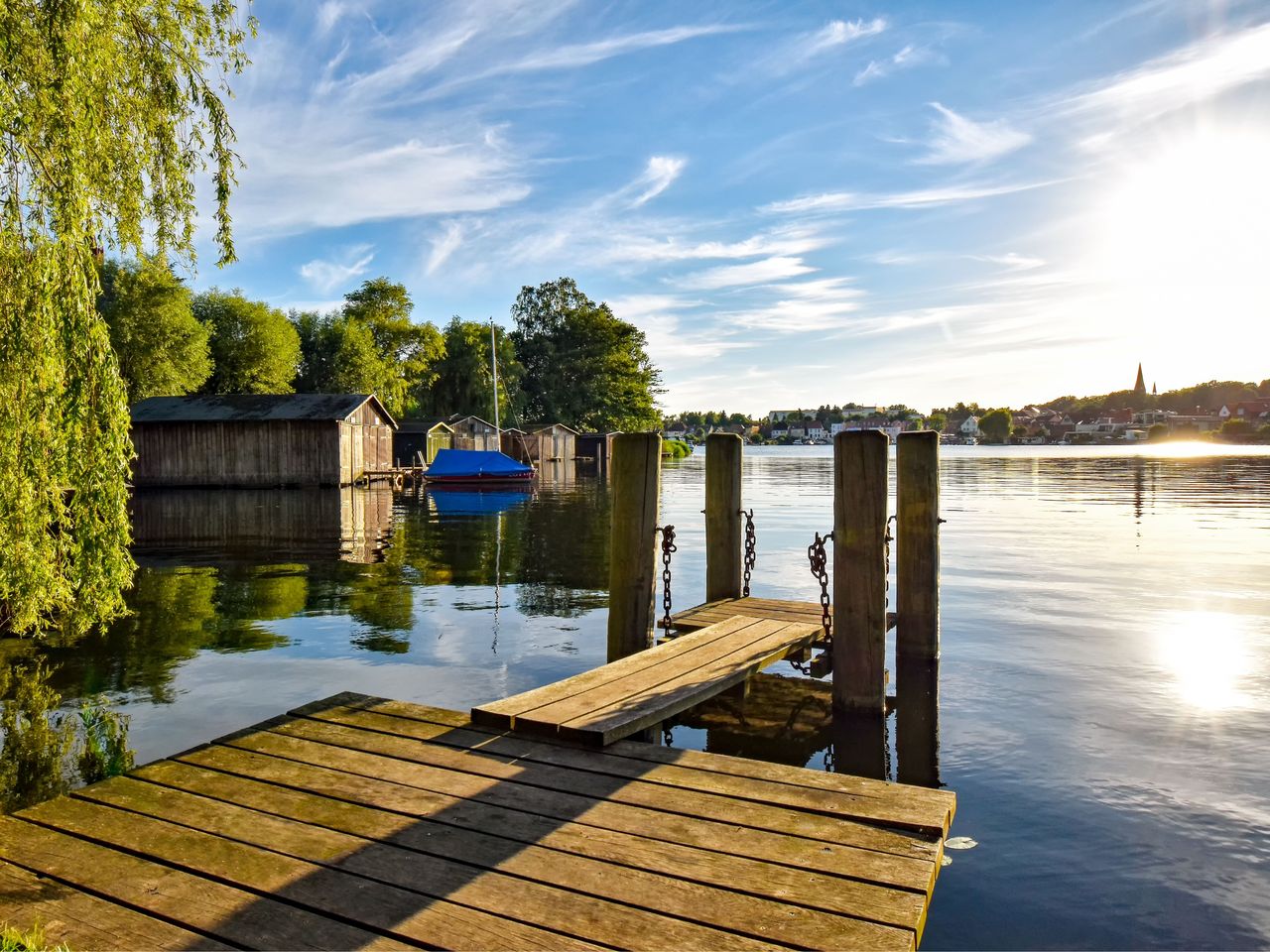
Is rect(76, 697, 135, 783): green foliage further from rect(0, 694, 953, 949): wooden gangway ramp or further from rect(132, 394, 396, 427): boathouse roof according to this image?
rect(132, 394, 396, 427): boathouse roof

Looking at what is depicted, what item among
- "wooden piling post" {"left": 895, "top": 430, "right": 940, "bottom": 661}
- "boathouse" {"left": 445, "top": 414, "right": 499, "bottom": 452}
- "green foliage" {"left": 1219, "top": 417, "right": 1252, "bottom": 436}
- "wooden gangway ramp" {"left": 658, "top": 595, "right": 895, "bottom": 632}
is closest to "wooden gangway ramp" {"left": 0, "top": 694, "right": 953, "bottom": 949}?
"wooden gangway ramp" {"left": 658, "top": 595, "right": 895, "bottom": 632}

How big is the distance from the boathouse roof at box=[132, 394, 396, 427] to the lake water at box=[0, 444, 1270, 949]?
2187 centimetres

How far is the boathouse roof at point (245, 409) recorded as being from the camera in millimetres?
47219

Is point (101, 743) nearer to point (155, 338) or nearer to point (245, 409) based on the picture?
point (245, 409)

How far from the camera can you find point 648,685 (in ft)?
25.0

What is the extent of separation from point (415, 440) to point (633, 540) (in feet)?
188

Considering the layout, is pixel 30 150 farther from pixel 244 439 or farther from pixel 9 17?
pixel 244 439

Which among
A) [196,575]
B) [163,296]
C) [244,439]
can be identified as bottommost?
[196,575]

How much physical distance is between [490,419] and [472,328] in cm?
1096

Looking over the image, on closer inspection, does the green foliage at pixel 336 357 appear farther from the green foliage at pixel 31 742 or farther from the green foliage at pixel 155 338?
the green foliage at pixel 31 742

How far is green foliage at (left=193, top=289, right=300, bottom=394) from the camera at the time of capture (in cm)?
6994

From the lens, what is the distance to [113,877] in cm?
442

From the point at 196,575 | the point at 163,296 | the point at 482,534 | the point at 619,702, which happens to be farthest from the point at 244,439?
the point at 619,702

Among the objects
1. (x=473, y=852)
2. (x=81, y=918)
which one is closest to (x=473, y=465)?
(x=473, y=852)
